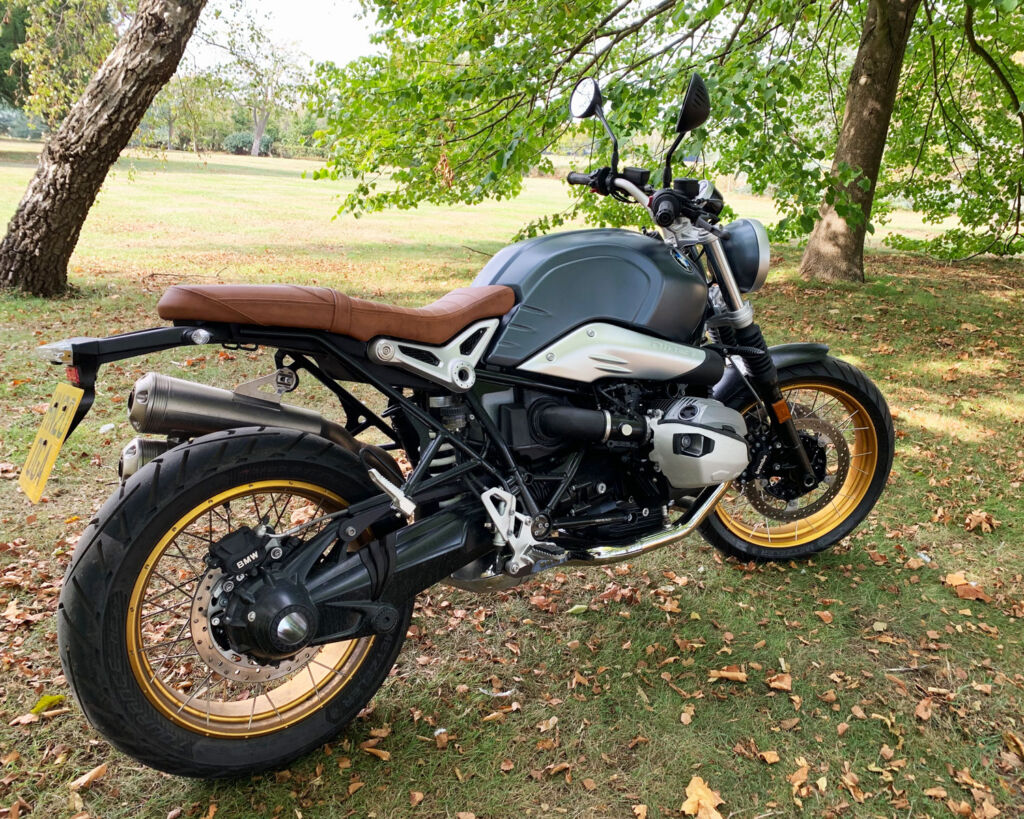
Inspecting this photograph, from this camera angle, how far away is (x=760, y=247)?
300cm

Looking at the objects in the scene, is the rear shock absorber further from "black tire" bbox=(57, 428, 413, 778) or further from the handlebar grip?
the handlebar grip

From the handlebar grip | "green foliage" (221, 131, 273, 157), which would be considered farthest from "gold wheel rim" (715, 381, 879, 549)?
"green foliage" (221, 131, 273, 157)

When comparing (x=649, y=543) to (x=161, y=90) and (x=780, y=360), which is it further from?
(x=161, y=90)

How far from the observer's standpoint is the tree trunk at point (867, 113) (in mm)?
8750

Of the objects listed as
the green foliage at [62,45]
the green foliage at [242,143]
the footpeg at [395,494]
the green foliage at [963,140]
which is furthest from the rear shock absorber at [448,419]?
the green foliage at [242,143]

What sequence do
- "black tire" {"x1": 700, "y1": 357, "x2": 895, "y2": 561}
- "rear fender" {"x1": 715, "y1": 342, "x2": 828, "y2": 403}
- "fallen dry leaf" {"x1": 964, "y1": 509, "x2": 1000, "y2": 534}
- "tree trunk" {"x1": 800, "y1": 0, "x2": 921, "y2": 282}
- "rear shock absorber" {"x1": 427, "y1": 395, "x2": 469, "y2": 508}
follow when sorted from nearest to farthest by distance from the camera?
1. "rear shock absorber" {"x1": 427, "y1": 395, "x2": 469, "y2": 508}
2. "rear fender" {"x1": 715, "y1": 342, "x2": 828, "y2": 403}
3. "black tire" {"x1": 700, "y1": 357, "x2": 895, "y2": 561}
4. "fallen dry leaf" {"x1": 964, "y1": 509, "x2": 1000, "y2": 534}
5. "tree trunk" {"x1": 800, "y1": 0, "x2": 921, "y2": 282}

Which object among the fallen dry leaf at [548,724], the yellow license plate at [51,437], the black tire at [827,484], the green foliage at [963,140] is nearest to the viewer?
the yellow license plate at [51,437]

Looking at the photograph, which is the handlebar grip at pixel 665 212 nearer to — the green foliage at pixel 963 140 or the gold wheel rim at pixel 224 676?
the gold wheel rim at pixel 224 676

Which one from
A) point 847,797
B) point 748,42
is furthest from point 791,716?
point 748,42

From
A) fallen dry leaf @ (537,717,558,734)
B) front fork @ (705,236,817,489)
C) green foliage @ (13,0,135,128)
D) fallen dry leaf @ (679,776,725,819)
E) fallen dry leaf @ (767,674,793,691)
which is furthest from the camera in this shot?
green foliage @ (13,0,135,128)

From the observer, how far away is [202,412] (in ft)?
7.44

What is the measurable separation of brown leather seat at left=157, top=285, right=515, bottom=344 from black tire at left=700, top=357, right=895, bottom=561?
1717mm

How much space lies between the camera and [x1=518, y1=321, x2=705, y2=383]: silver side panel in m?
2.64

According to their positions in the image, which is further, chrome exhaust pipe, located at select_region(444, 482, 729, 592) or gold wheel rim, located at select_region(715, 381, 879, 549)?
gold wheel rim, located at select_region(715, 381, 879, 549)
